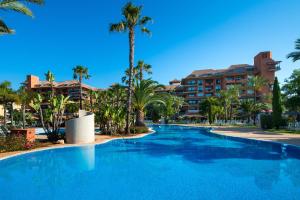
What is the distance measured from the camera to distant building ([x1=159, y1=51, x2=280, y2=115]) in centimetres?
A: 8075

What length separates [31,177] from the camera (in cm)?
979

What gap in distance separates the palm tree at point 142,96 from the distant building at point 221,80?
2208 inches

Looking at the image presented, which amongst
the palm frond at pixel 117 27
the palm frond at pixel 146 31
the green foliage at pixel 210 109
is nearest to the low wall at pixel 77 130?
the palm frond at pixel 117 27

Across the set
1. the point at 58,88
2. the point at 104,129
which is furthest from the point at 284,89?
the point at 58,88

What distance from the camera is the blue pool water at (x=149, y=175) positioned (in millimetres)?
7633

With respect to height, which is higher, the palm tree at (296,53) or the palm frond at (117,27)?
the palm frond at (117,27)

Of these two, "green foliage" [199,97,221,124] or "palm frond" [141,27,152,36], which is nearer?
"palm frond" [141,27,152,36]

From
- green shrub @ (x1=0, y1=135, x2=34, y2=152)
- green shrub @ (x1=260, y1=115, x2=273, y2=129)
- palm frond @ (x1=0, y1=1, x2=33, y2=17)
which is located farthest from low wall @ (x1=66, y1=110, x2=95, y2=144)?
green shrub @ (x1=260, y1=115, x2=273, y2=129)

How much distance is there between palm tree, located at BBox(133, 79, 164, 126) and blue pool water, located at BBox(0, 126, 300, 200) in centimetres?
1522

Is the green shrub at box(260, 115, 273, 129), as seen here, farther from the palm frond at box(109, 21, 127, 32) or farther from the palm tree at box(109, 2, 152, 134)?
the palm frond at box(109, 21, 127, 32)

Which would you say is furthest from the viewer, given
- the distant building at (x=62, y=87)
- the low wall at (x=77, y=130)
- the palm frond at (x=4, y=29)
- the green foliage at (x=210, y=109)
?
the distant building at (x=62, y=87)

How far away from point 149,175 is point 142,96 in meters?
20.6

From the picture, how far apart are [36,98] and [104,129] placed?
372 inches

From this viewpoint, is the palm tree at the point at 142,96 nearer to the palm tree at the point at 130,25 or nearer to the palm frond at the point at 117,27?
the palm tree at the point at 130,25
